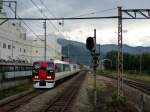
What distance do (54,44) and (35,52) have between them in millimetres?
24810

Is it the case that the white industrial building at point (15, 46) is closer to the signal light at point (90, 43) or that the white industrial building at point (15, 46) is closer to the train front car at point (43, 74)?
the train front car at point (43, 74)

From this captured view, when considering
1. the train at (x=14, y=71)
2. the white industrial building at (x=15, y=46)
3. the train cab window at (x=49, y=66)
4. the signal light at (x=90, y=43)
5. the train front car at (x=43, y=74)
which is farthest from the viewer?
the white industrial building at (x=15, y=46)

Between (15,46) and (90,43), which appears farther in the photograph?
(15,46)

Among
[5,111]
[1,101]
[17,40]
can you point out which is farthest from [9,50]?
[5,111]

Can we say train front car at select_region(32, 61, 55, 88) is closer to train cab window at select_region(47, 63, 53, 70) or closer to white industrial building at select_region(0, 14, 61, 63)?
train cab window at select_region(47, 63, 53, 70)

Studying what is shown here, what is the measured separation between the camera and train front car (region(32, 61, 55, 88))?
36.8 m

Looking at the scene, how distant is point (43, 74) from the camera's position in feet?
121

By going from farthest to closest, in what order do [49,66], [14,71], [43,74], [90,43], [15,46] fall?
[15,46], [14,71], [49,66], [43,74], [90,43]

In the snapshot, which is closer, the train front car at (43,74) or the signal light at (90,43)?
the signal light at (90,43)

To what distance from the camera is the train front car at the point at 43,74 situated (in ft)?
121

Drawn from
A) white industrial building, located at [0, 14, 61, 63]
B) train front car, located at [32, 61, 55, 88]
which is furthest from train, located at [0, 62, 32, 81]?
white industrial building, located at [0, 14, 61, 63]

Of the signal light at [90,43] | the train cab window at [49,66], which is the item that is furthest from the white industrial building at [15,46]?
the signal light at [90,43]

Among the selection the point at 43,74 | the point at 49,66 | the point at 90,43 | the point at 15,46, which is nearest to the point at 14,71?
the point at 43,74

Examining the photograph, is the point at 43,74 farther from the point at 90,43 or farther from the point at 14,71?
the point at 90,43
